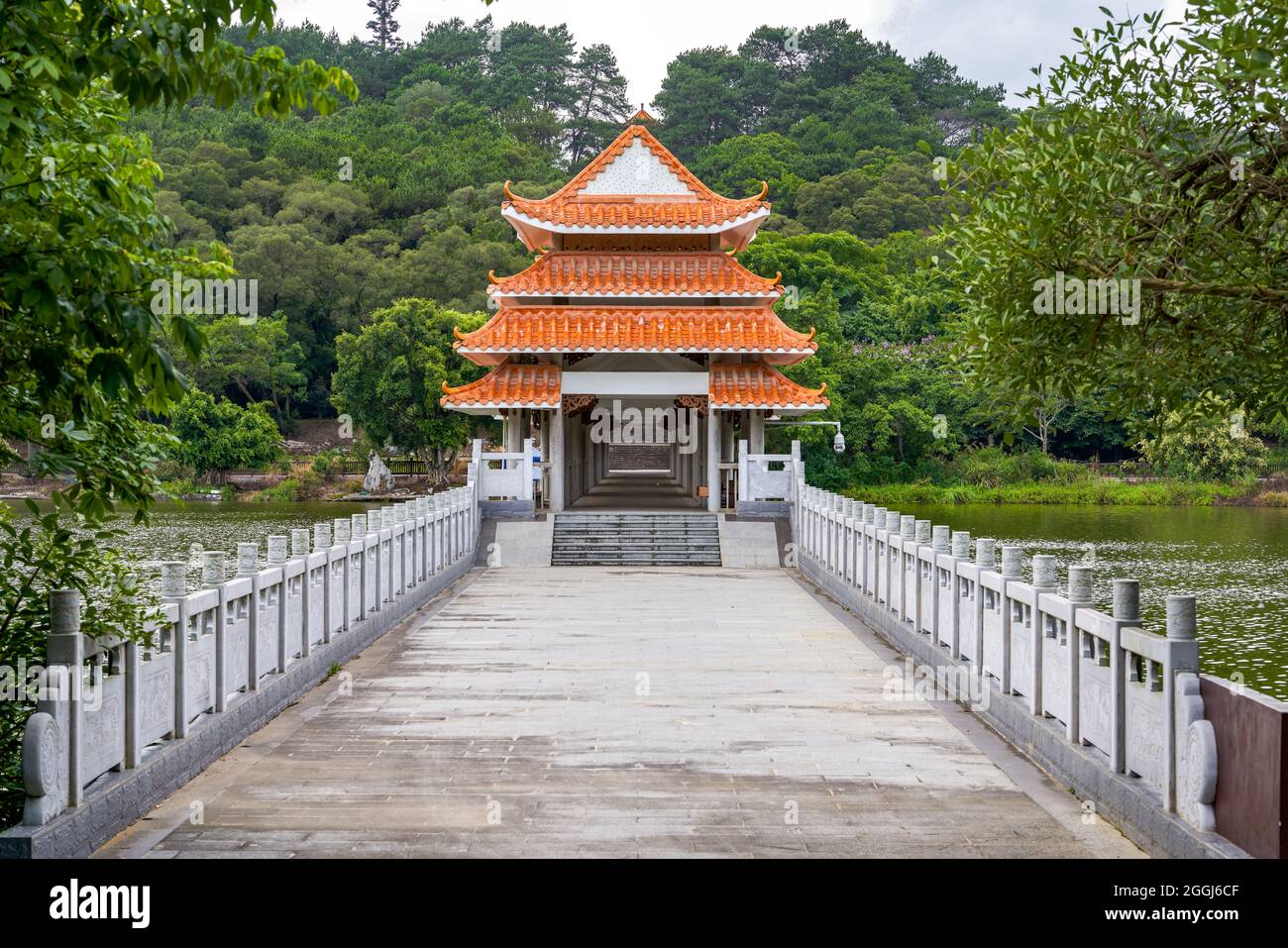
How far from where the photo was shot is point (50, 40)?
15.5 feet

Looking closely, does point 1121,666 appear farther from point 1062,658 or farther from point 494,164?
point 494,164

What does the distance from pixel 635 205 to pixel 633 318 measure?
8.40 feet

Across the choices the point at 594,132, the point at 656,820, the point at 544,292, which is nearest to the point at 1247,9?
the point at 656,820

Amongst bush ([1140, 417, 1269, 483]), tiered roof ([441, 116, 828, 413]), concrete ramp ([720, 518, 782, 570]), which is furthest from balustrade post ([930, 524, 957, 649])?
bush ([1140, 417, 1269, 483])

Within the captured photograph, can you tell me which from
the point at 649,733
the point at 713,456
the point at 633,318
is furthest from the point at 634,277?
the point at 649,733

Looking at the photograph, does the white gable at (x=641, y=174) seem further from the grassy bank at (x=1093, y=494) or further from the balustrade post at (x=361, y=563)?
the grassy bank at (x=1093, y=494)

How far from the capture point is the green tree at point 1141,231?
292 inches

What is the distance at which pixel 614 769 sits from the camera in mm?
8016

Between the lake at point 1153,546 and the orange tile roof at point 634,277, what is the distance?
756cm

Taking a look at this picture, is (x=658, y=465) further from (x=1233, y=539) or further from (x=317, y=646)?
(x=317, y=646)

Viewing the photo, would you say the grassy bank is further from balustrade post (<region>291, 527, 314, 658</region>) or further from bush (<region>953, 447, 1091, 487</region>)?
balustrade post (<region>291, 527, 314, 658</region>)

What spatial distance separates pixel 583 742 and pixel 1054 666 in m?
3.03

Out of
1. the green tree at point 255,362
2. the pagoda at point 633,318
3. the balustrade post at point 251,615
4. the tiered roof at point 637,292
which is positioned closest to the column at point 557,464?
the pagoda at point 633,318

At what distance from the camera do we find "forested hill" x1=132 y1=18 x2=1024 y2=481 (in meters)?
59.9
